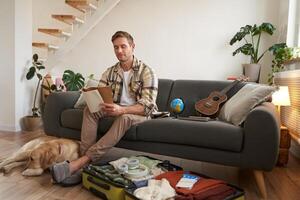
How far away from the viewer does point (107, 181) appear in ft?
5.24

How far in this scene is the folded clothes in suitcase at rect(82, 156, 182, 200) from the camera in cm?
154

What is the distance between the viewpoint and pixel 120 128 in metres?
1.96

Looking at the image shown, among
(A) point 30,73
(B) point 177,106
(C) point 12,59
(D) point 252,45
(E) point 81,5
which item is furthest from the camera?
(E) point 81,5

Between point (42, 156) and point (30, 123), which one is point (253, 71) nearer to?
point (42, 156)

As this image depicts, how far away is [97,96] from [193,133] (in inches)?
27.7

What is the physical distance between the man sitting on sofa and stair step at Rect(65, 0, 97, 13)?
2204 mm

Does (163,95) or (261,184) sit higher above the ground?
(163,95)

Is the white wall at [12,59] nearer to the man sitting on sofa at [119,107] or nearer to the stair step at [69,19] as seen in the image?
the stair step at [69,19]

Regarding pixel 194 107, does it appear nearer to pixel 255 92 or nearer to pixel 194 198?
pixel 255 92

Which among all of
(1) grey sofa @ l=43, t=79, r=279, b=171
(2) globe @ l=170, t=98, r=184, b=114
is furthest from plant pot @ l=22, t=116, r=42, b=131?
(2) globe @ l=170, t=98, r=184, b=114

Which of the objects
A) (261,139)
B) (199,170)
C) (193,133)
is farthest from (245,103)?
(199,170)

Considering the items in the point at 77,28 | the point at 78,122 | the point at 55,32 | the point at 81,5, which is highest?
the point at 81,5

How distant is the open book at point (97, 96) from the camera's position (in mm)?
1929

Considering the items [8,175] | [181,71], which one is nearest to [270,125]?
[8,175]
